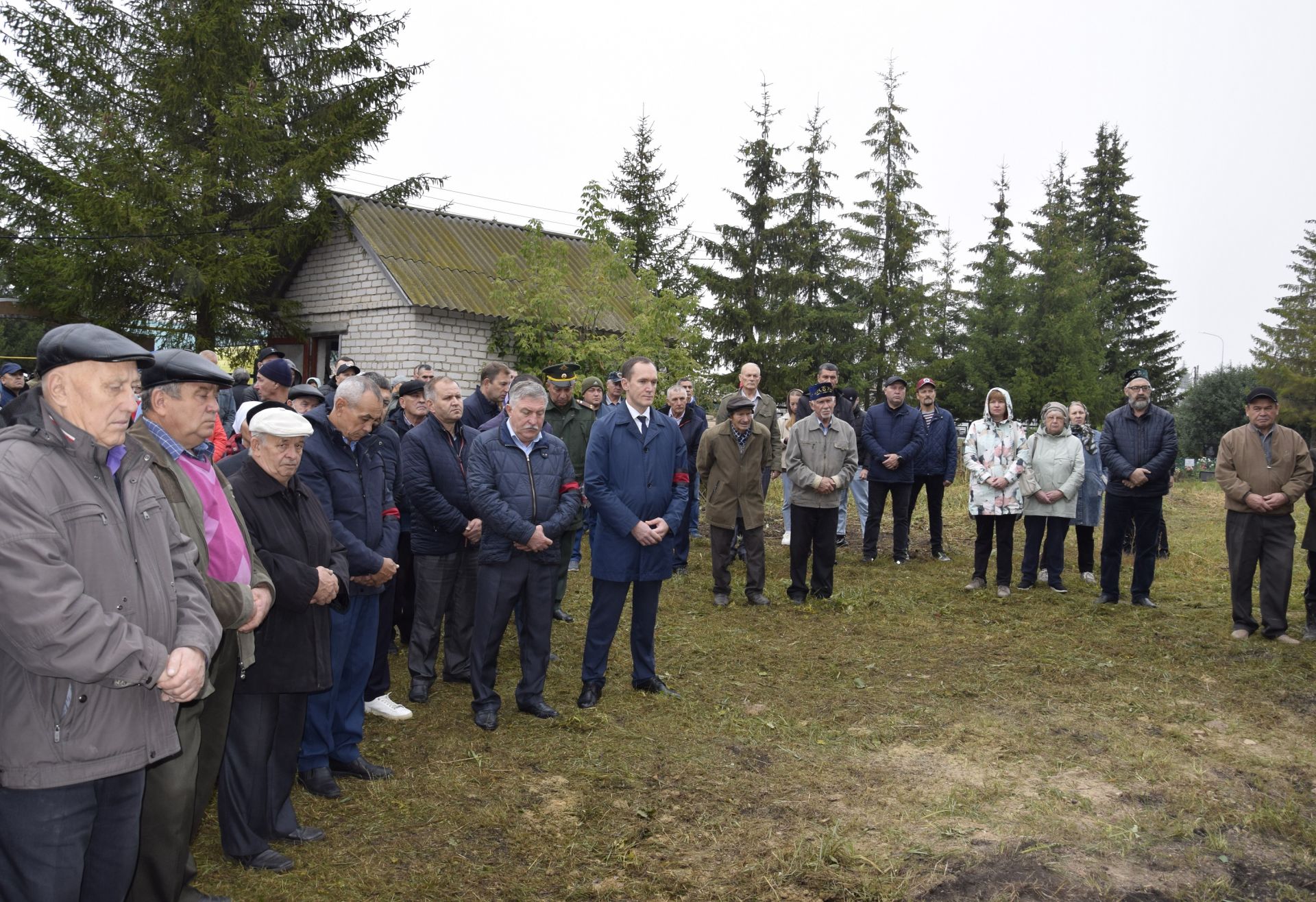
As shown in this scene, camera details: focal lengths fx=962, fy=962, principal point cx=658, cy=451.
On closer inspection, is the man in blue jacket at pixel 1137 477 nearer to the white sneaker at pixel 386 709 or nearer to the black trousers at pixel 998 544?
the black trousers at pixel 998 544

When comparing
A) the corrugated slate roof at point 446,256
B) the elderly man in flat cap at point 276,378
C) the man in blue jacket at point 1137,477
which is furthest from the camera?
the corrugated slate roof at point 446,256

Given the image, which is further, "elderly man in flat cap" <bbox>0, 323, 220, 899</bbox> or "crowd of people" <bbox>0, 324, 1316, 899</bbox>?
"crowd of people" <bbox>0, 324, 1316, 899</bbox>

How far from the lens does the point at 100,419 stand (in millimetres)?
2609

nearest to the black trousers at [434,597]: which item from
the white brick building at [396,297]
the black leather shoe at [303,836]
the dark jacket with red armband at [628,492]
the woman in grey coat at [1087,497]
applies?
the dark jacket with red armband at [628,492]

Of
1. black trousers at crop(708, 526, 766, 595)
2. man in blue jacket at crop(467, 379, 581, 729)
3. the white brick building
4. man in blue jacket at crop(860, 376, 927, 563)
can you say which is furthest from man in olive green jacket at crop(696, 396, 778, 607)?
the white brick building

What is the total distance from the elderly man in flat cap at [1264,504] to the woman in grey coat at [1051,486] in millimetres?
1526

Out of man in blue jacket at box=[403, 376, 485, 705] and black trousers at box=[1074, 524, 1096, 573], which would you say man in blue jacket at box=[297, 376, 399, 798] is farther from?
black trousers at box=[1074, 524, 1096, 573]

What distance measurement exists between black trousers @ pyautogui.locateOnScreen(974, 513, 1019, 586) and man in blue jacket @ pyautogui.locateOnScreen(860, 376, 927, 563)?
1.31 m

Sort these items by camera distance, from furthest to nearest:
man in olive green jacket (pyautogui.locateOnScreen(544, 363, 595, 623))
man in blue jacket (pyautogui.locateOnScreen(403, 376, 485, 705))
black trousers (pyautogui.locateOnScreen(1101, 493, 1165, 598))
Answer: black trousers (pyautogui.locateOnScreen(1101, 493, 1165, 598)) < man in olive green jacket (pyautogui.locateOnScreen(544, 363, 595, 623)) < man in blue jacket (pyautogui.locateOnScreen(403, 376, 485, 705))

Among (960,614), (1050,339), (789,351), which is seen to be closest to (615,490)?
(960,614)

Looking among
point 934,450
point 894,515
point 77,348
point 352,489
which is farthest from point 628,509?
point 934,450

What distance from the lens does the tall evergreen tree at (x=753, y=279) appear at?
2897 centimetres

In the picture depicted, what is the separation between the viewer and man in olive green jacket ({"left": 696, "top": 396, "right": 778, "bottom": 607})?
9117 millimetres

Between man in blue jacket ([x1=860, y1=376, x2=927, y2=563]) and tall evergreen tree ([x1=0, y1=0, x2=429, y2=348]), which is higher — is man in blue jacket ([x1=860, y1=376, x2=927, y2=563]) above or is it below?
below
